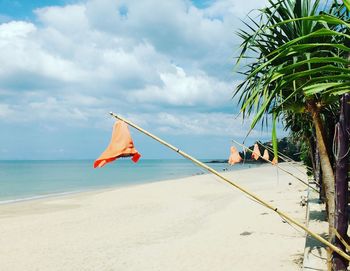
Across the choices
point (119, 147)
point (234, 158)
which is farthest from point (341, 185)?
point (234, 158)

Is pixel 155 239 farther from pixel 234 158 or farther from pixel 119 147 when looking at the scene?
pixel 119 147

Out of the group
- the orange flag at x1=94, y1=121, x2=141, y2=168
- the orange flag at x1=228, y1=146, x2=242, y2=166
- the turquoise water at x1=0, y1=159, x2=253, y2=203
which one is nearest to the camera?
the orange flag at x1=94, y1=121, x2=141, y2=168

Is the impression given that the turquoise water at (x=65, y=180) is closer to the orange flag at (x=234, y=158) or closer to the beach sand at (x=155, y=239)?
Result: the beach sand at (x=155, y=239)

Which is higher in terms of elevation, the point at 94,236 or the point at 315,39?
the point at 315,39

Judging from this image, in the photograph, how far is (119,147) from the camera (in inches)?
171

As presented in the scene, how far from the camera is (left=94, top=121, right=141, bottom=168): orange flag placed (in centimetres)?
426

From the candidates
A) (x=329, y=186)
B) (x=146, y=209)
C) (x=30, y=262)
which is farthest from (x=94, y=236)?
(x=329, y=186)

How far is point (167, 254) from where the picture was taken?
30.0ft

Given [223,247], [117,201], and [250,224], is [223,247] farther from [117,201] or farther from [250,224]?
[117,201]

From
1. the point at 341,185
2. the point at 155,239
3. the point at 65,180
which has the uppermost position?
the point at 341,185

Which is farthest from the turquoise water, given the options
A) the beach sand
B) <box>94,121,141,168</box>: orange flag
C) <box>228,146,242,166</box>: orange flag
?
<box>94,121,141,168</box>: orange flag

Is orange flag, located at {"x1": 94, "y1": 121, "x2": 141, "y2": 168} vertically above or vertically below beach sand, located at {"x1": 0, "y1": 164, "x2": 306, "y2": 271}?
above

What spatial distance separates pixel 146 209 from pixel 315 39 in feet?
44.2

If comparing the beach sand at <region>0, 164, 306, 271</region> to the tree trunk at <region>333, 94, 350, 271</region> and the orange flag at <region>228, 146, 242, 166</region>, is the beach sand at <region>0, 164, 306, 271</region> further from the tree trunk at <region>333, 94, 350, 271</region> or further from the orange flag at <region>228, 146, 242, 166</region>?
the tree trunk at <region>333, 94, 350, 271</region>
